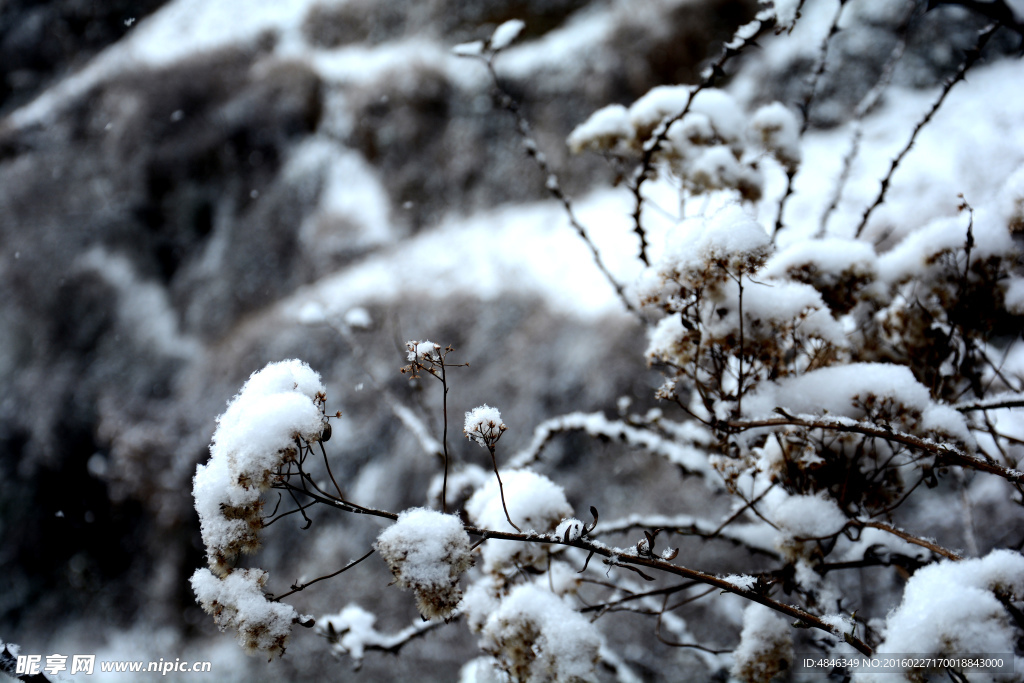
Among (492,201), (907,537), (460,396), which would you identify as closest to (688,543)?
(460,396)

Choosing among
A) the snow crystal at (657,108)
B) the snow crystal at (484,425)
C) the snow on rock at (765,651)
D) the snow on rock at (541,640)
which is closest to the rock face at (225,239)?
the snow crystal at (657,108)

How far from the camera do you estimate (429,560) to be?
736 millimetres

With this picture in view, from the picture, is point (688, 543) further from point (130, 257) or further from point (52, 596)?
point (130, 257)

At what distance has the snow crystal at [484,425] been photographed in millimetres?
798

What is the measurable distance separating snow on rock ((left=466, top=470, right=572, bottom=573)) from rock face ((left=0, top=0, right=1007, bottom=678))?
16.3ft

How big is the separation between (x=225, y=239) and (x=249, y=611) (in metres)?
12.8

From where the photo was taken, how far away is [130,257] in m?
12.1

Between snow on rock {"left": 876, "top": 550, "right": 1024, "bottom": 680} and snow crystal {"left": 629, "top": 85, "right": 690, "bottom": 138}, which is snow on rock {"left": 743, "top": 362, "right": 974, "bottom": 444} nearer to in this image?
snow on rock {"left": 876, "top": 550, "right": 1024, "bottom": 680}

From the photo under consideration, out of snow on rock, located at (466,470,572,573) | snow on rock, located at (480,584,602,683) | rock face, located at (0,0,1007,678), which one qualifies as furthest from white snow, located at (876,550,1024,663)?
rock face, located at (0,0,1007,678)

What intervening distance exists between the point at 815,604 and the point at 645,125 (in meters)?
1.38

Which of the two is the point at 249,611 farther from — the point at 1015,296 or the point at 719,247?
the point at 1015,296

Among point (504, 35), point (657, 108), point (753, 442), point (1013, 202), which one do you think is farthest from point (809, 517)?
point (504, 35)

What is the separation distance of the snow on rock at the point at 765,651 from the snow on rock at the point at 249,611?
866 mm

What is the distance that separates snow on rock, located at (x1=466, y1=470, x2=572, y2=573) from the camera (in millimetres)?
994
